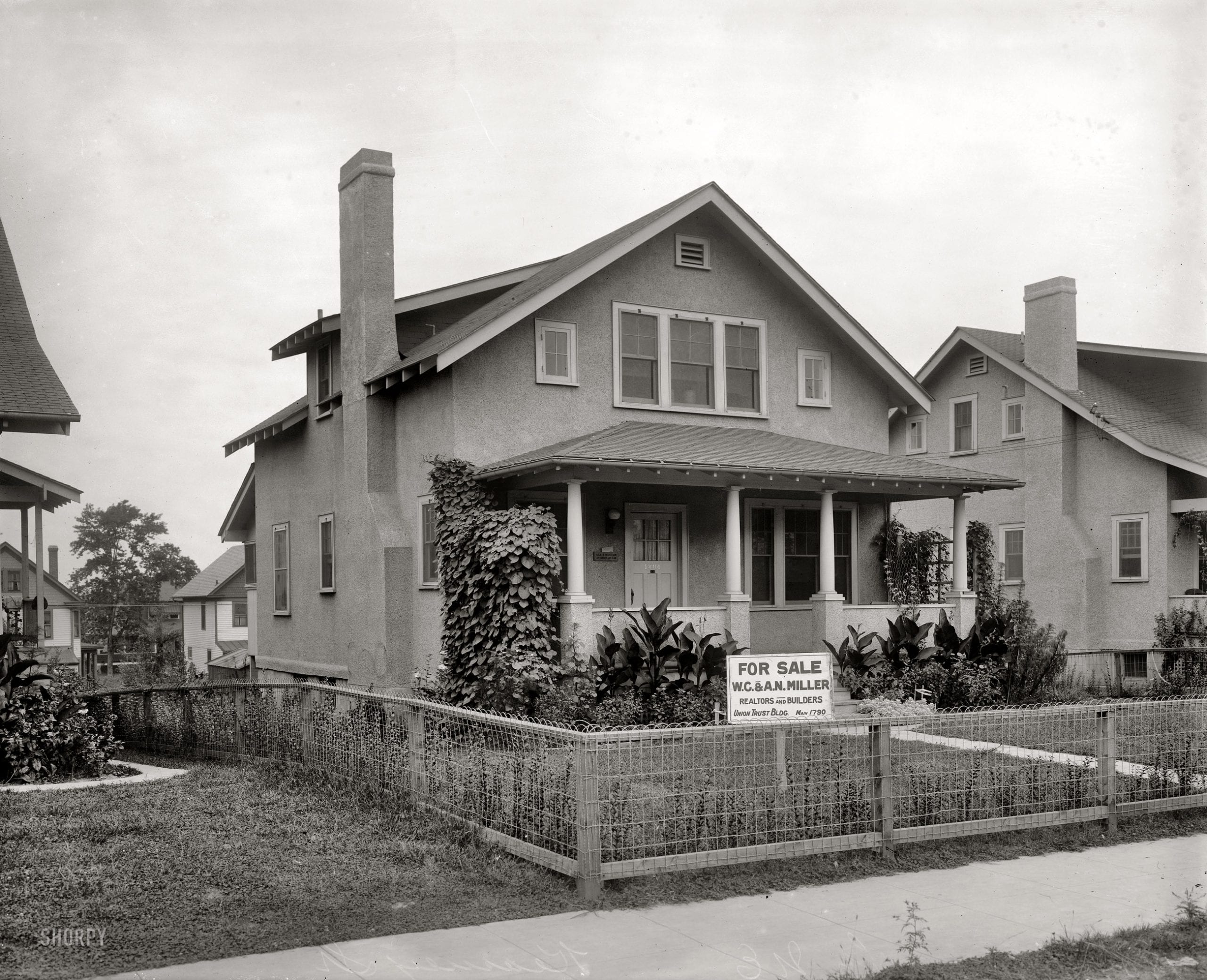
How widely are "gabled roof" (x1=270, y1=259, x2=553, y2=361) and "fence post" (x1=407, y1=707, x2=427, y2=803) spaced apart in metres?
10.3

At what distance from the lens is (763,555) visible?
1952 cm

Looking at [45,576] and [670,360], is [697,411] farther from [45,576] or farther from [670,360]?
[45,576]

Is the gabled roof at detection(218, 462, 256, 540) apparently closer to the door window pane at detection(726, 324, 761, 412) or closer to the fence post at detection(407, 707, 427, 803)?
the door window pane at detection(726, 324, 761, 412)

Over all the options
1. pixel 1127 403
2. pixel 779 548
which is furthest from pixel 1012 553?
pixel 779 548

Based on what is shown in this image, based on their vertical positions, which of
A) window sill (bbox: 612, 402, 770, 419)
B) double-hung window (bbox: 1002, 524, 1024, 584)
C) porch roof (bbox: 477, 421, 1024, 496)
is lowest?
double-hung window (bbox: 1002, 524, 1024, 584)

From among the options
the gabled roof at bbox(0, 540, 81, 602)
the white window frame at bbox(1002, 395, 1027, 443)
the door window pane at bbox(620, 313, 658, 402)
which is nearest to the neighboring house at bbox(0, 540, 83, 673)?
the gabled roof at bbox(0, 540, 81, 602)

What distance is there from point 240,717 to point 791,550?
31.7 feet

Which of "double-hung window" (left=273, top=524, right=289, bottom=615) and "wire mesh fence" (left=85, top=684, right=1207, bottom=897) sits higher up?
"double-hung window" (left=273, top=524, right=289, bottom=615)

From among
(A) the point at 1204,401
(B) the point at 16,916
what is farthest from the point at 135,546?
(B) the point at 16,916

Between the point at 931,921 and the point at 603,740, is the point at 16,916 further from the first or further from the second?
the point at 931,921

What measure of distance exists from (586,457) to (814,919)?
8996mm

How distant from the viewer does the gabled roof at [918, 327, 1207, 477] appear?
933 inches

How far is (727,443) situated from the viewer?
17.8 meters
